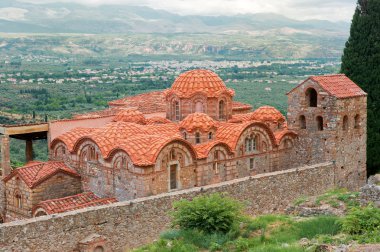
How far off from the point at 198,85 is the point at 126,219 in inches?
382

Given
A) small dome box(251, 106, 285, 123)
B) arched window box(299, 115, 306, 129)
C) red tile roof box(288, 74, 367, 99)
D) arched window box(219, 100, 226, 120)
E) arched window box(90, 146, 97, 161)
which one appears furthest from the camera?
arched window box(219, 100, 226, 120)

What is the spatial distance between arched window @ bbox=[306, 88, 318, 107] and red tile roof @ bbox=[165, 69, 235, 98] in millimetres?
3345

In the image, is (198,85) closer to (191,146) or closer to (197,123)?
(197,123)

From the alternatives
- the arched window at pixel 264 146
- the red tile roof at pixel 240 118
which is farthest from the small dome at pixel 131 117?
the arched window at pixel 264 146

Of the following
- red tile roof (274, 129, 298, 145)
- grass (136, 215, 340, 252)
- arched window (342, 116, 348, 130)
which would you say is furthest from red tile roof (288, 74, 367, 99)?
grass (136, 215, 340, 252)

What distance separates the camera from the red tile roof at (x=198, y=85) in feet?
81.7

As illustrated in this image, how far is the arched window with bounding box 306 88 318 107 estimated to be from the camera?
24.5m

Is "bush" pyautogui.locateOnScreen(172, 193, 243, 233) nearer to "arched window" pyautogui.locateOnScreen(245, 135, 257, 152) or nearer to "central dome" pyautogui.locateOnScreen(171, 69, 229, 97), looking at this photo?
"arched window" pyautogui.locateOnScreen(245, 135, 257, 152)

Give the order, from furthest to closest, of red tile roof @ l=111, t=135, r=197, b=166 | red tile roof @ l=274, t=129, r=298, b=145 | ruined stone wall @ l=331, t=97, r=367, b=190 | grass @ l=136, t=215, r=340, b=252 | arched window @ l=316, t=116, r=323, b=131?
red tile roof @ l=274, t=129, r=298, b=145, arched window @ l=316, t=116, r=323, b=131, ruined stone wall @ l=331, t=97, r=367, b=190, red tile roof @ l=111, t=135, r=197, b=166, grass @ l=136, t=215, r=340, b=252

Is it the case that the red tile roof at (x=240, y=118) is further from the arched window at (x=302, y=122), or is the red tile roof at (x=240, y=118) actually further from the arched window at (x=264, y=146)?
the arched window at (x=302, y=122)

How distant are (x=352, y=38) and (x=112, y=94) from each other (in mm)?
54696

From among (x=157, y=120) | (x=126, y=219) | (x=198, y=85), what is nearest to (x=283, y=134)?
(x=198, y=85)

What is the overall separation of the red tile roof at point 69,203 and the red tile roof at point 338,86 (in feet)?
31.9

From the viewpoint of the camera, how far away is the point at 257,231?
14.0 m
